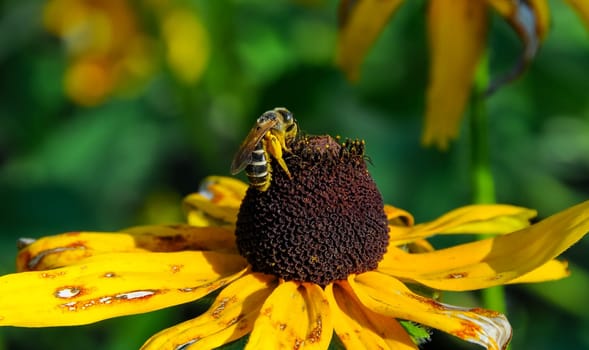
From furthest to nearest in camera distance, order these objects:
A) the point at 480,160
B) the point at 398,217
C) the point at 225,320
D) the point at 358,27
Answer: the point at 358,27 < the point at 480,160 < the point at 398,217 < the point at 225,320

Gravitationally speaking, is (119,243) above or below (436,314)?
above

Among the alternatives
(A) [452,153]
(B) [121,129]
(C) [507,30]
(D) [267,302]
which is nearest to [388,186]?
(A) [452,153]

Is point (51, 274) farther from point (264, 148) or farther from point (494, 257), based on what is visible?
point (494, 257)

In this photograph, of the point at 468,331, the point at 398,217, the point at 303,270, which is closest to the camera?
the point at 468,331

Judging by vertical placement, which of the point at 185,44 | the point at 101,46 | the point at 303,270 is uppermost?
the point at 101,46

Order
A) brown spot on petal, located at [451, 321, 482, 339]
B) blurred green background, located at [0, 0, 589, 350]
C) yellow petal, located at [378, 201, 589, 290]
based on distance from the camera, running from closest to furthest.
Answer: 1. brown spot on petal, located at [451, 321, 482, 339]
2. yellow petal, located at [378, 201, 589, 290]
3. blurred green background, located at [0, 0, 589, 350]

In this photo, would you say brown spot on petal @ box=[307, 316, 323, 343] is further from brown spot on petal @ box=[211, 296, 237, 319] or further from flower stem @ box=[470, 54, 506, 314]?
flower stem @ box=[470, 54, 506, 314]

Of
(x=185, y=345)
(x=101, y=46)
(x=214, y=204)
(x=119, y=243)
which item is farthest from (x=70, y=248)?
(x=101, y=46)

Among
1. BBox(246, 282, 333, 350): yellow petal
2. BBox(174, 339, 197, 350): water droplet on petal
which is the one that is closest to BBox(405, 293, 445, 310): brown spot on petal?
BBox(246, 282, 333, 350): yellow petal
